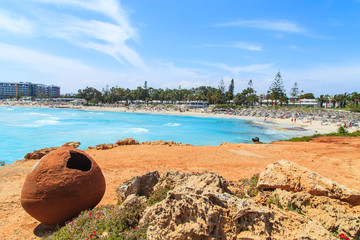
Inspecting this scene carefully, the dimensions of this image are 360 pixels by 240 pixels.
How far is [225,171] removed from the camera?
446 inches

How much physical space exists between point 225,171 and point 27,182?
870cm

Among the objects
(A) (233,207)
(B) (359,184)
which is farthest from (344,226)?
(B) (359,184)

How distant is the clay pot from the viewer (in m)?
4.99

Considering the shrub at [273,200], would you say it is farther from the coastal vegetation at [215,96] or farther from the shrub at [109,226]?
the coastal vegetation at [215,96]

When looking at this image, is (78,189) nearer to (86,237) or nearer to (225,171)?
(86,237)

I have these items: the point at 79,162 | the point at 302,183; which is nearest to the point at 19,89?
the point at 79,162

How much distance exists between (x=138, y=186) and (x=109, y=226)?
205 cm

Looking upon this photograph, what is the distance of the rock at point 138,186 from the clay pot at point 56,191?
908mm

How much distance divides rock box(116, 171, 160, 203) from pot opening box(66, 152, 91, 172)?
3.61 ft

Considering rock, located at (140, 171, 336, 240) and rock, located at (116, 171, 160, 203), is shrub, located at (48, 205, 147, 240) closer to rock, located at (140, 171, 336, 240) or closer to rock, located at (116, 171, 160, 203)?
rock, located at (140, 171, 336, 240)

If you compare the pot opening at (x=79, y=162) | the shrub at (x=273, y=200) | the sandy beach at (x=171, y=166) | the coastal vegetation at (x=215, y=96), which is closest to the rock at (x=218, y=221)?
the shrub at (x=273, y=200)

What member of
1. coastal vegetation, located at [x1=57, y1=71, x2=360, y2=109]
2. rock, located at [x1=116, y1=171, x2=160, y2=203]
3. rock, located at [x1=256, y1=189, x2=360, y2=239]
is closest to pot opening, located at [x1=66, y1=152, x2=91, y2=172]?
rock, located at [x1=116, y1=171, x2=160, y2=203]

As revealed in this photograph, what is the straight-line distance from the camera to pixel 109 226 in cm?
425

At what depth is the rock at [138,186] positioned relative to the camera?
609cm
